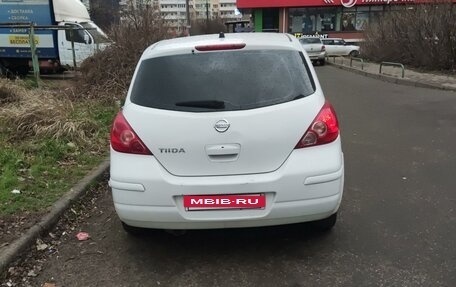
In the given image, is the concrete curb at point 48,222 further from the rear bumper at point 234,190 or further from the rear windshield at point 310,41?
the rear windshield at point 310,41

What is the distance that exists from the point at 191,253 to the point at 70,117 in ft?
15.3

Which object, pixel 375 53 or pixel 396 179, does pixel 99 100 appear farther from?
pixel 375 53

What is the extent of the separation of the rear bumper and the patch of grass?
5.00 ft

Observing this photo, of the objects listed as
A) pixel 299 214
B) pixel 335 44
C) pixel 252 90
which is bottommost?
pixel 335 44

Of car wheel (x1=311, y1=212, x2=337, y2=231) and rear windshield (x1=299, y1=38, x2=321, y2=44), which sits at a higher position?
car wheel (x1=311, y1=212, x2=337, y2=231)

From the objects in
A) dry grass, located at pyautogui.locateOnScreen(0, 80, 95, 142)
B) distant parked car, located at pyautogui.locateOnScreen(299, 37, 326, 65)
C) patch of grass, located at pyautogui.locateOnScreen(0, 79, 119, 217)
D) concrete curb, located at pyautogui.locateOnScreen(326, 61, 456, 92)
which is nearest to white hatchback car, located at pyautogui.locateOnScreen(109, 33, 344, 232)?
patch of grass, located at pyautogui.locateOnScreen(0, 79, 119, 217)

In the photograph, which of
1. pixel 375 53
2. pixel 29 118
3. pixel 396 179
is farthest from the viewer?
pixel 375 53

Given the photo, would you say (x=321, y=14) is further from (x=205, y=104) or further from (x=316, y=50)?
(x=205, y=104)

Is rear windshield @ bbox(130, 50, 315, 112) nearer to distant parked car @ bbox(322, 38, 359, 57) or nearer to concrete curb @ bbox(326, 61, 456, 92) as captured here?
concrete curb @ bbox(326, 61, 456, 92)

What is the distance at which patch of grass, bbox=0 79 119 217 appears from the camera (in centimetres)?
509

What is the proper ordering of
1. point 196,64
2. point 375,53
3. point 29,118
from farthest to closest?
point 375,53 < point 29,118 < point 196,64

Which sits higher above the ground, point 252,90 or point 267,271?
point 252,90

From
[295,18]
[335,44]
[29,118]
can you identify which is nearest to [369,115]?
[29,118]

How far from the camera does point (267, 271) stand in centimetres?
365
